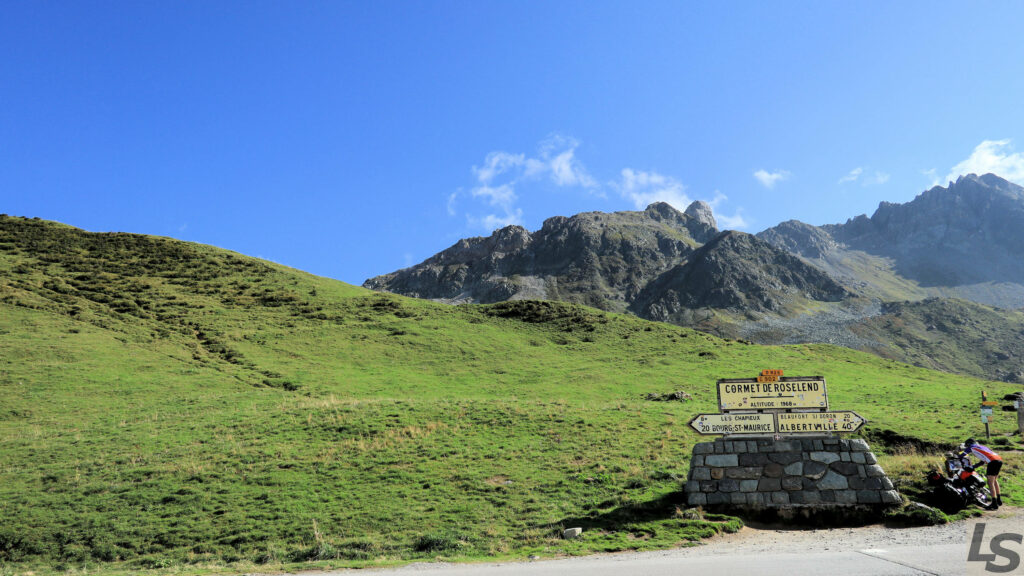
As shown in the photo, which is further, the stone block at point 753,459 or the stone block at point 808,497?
the stone block at point 753,459

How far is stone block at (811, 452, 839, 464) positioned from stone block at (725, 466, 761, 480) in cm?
195

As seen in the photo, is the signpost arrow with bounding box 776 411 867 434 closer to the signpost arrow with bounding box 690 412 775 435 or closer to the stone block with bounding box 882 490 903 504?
the signpost arrow with bounding box 690 412 775 435

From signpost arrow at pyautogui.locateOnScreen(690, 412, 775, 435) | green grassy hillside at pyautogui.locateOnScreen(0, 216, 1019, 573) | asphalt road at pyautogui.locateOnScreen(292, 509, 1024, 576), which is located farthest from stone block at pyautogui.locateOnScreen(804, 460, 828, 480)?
green grassy hillside at pyautogui.locateOnScreen(0, 216, 1019, 573)

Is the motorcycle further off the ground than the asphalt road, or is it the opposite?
the motorcycle

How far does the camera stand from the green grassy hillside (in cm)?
1800

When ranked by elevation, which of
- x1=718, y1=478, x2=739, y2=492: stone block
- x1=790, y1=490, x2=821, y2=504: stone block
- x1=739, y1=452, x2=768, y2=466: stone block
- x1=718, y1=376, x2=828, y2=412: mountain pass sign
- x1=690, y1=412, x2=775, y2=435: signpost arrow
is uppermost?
x1=718, y1=376, x2=828, y2=412: mountain pass sign

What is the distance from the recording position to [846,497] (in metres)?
17.9

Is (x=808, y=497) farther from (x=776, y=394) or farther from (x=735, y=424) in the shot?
(x=776, y=394)

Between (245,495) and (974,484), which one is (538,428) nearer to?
(245,495)

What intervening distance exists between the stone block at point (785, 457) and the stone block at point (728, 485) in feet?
5.06

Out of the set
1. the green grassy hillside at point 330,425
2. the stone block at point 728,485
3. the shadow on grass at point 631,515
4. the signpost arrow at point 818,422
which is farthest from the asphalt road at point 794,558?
the signpost arrow at point 818,422

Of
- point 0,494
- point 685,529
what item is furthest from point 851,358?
point 0,494

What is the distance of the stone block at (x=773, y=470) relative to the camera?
1847 centimetres

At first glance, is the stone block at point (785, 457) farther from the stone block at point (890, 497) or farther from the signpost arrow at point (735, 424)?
the stone block at point (890, 497)
